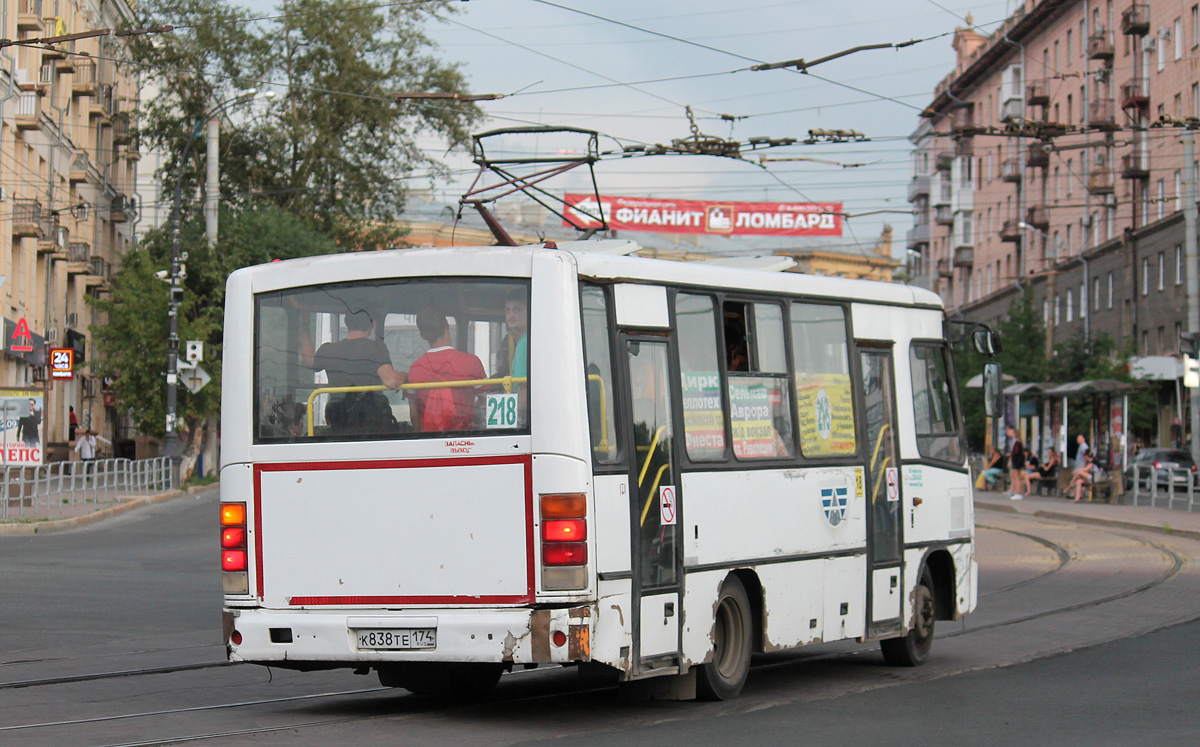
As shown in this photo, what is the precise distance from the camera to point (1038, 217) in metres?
72.4

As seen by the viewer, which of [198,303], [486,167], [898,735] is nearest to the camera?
[898,735]

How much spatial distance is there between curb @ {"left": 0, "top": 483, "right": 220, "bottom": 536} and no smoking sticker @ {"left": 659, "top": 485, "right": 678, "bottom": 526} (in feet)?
60.9

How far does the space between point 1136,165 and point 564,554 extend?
55120mm

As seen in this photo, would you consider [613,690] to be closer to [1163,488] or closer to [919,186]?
[1163,488]

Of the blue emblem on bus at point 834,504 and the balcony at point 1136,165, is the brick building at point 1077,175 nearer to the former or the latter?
the balcony at point 1136,165

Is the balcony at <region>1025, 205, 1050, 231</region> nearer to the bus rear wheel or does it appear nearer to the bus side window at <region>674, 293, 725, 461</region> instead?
the bus side window at <region>674, 293, 725, 461</region>

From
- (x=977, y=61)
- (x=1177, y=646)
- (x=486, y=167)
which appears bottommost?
(x=1177, y=646)

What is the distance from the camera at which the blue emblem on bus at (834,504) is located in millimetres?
10461

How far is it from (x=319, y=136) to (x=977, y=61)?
40.8 meters

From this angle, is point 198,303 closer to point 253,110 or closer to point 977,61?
point 253,110

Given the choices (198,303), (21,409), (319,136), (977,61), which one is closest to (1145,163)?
(977,61)

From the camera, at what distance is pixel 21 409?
26.8 m

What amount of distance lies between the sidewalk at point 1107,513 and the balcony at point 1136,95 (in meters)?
21.4

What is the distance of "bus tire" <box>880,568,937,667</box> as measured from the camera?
11695 mm
